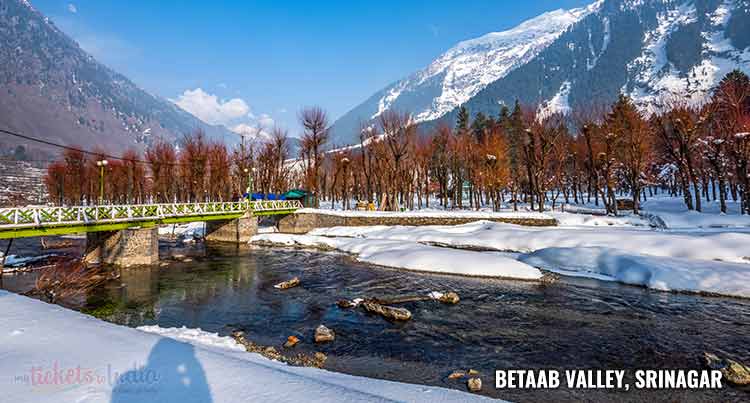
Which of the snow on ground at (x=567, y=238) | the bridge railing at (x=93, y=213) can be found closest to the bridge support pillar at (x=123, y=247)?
the bridge railing at (x=93, y=213)

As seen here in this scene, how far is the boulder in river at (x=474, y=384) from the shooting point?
24.5ft

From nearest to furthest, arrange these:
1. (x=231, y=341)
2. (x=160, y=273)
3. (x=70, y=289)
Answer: (x=231, y=341) < (x=70, y=289) < (x=160, y=273)

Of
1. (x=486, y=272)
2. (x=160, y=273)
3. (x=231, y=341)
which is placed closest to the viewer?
(x=231, y=341)

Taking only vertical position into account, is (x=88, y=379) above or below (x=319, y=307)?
above

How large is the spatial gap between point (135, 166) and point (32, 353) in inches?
2444

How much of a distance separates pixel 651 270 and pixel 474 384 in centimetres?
1409

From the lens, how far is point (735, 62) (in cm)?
14562

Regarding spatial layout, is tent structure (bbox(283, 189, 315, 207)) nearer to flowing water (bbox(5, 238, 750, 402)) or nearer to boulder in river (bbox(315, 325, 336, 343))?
flowing water (bbox(5, 238, 750, 402))

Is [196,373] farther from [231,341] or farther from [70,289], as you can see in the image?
[70,289]

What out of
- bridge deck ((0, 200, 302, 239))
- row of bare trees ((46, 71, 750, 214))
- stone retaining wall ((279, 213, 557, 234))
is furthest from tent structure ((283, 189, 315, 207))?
bridge deck ((0, 200, 302, 239))

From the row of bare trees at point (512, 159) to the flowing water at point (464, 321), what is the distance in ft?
73.9

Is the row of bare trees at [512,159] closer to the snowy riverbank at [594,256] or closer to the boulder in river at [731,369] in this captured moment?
the snowy riverbank at [594,256]

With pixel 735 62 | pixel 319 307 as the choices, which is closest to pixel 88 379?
pixel 319 307

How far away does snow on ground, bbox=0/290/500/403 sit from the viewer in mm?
4520
